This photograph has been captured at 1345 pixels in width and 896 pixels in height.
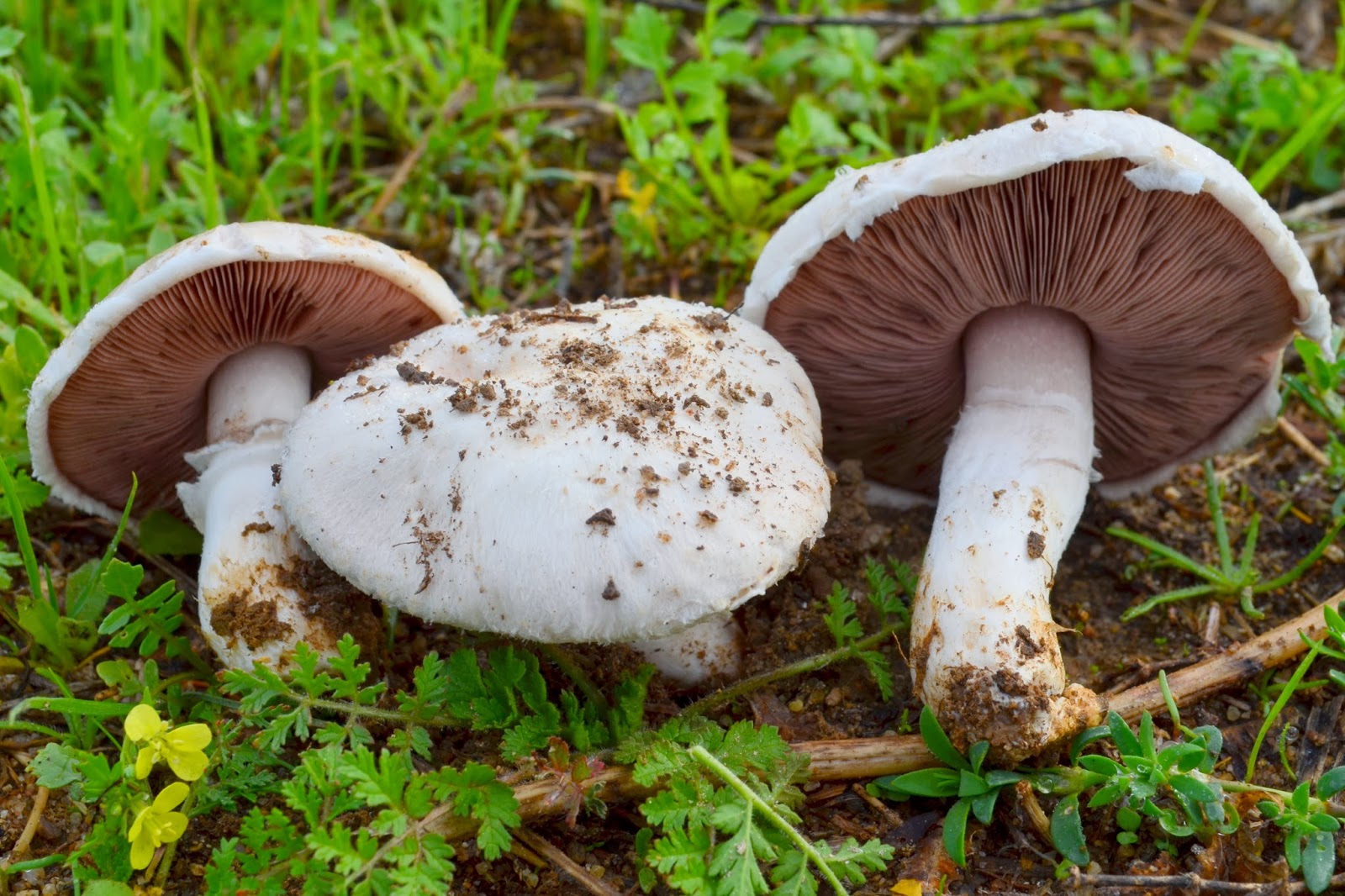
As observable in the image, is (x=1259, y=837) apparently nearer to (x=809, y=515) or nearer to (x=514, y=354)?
(x=809, y=515)

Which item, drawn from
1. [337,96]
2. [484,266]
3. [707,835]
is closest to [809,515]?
[707,835]

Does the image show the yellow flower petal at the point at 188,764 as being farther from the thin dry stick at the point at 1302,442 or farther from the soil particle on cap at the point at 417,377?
the thin dry stick at the point at 1302,442

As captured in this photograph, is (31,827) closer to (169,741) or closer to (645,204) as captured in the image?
(169,741)

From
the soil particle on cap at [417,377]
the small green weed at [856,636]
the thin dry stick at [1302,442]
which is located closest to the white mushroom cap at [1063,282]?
the thin dry stick at [1302,442]

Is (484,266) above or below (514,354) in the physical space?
below

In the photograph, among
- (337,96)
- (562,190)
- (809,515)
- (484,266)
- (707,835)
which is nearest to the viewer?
(707,835)

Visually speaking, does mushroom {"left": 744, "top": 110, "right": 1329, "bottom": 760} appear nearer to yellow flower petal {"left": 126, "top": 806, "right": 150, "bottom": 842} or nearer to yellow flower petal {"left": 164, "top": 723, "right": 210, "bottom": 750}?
yellow flower petal {"left": 164, "top": 723, "right": 210, "bottom": 750}
